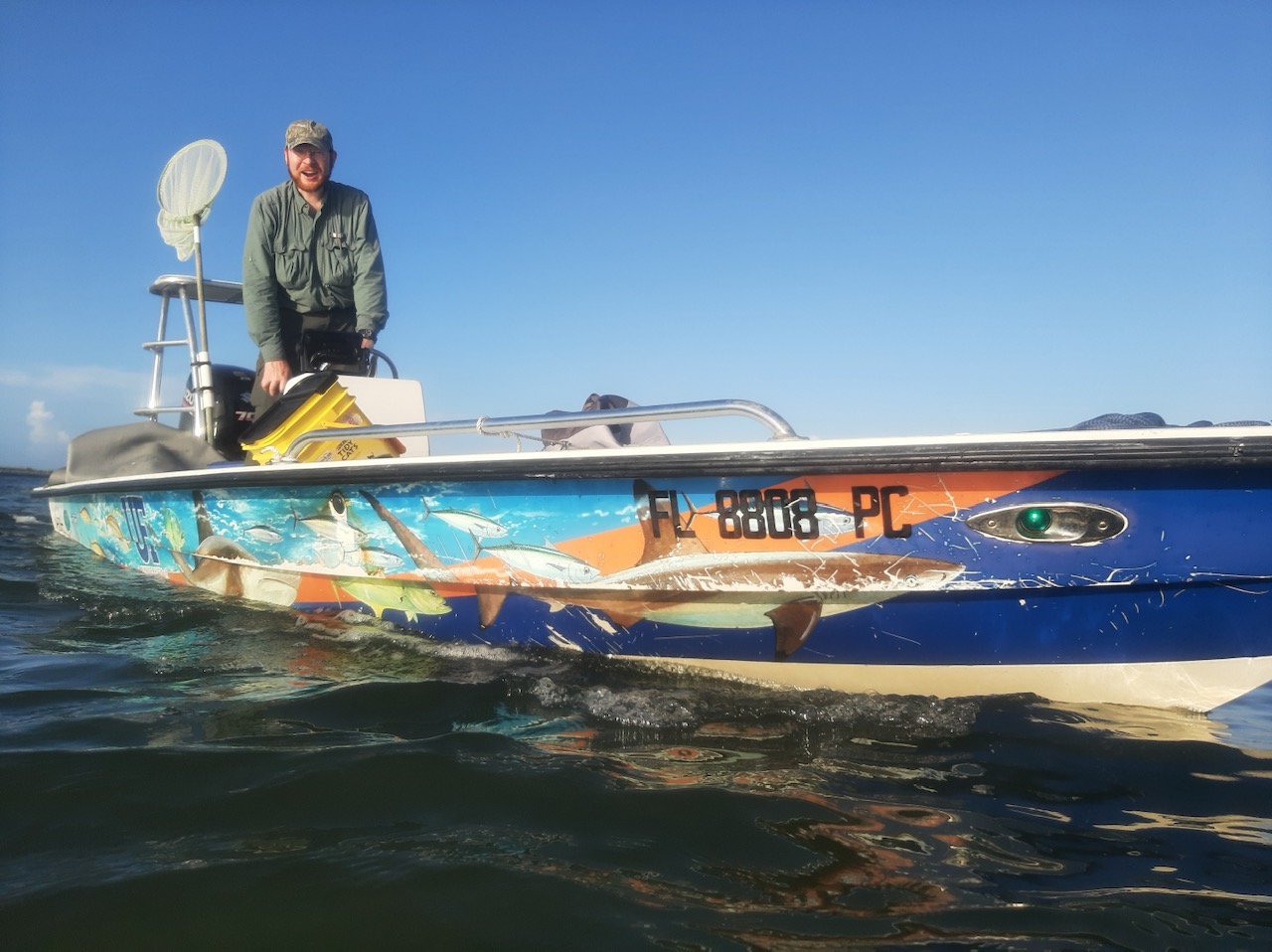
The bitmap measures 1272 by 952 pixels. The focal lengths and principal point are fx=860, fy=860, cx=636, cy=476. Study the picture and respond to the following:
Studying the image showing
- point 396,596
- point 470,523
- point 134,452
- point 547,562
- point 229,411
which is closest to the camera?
point 547,562

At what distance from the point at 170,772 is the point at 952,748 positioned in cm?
196

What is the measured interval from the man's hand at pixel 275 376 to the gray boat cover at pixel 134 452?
71 centimetres

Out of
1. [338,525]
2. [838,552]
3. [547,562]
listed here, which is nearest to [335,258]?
[338,525]

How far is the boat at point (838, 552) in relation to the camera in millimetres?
2230

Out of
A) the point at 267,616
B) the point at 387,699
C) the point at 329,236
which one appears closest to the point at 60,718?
the point at 387,699

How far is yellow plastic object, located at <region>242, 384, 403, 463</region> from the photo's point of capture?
4016 millimetres

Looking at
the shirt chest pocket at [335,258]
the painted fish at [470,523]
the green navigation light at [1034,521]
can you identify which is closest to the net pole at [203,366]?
the shirt chest pocket at [335,258]

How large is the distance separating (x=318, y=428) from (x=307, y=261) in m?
1.06

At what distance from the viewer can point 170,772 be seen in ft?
6.49

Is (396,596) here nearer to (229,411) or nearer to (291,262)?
(291,262)

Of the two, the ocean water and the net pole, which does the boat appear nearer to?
the ocean water

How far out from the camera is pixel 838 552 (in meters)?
2.52

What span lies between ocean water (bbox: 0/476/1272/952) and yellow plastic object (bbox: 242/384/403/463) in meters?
1.26

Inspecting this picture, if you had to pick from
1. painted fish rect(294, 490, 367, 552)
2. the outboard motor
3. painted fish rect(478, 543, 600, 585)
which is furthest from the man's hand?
painted fish rect(478, 543, 600, 585)
